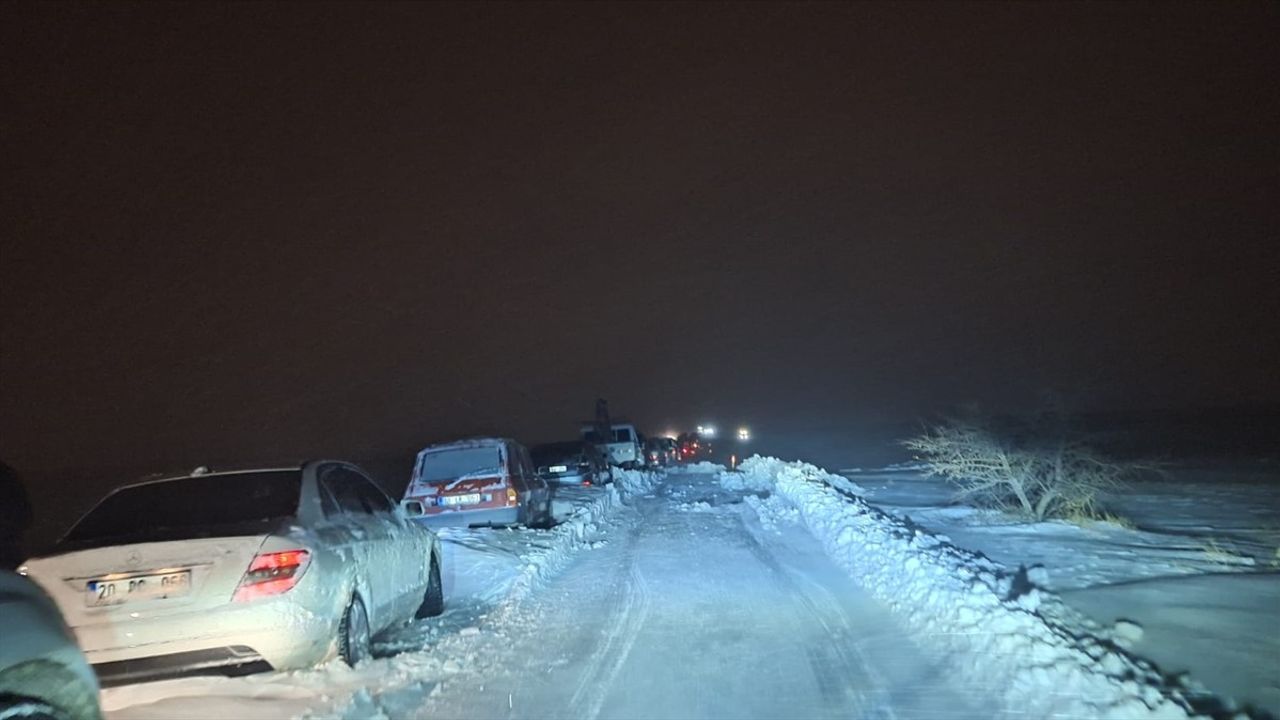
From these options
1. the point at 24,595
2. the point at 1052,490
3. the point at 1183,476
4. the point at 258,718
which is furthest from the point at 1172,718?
the point at 1183,476

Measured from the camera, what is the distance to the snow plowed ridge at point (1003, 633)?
18.6ft

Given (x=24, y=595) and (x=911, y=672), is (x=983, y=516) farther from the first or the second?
(x=24, y=595)

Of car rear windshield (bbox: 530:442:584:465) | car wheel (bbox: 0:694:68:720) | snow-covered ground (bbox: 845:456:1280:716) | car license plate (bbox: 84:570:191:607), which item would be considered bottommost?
snow-covered ground (bbox: 845:456:1280:716)

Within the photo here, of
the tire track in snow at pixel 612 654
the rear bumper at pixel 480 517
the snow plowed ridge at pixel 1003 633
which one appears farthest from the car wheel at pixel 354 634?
the rear bumper at pixel 480 517

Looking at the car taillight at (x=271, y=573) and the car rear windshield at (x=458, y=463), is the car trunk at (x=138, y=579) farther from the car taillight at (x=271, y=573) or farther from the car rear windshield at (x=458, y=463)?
the car rear windshield at (x=458, y=463)

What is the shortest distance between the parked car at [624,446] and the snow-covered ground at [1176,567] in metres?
16.3

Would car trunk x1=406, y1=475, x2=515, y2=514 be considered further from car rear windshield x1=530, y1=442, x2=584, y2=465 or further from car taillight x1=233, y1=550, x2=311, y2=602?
car rear windshield x1=530, y1=442, x2=584, y2=465

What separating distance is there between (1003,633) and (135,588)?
634 cm

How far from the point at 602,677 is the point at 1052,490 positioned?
1259 centimetres

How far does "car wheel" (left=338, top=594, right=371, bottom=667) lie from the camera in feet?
23.0

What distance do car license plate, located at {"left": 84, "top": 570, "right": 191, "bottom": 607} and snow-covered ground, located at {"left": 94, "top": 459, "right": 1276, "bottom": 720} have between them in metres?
0.70

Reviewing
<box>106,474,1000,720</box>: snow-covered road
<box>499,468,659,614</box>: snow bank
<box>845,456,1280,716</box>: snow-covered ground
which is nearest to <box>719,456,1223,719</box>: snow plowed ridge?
<box>106,474,1000,720</box>: snow-covered road

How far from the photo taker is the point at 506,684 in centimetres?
675

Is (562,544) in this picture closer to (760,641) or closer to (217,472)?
(760,641)
